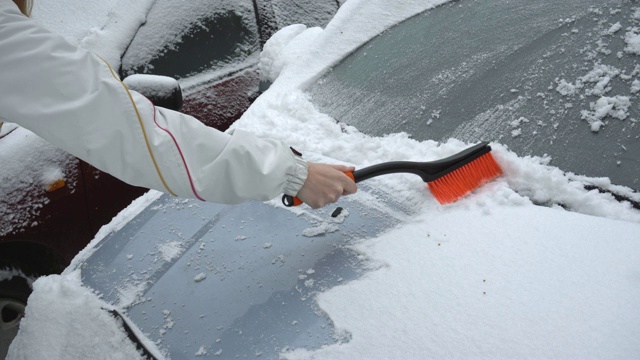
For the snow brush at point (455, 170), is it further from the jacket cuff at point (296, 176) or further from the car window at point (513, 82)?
the jacket cuff at point (296, 176)

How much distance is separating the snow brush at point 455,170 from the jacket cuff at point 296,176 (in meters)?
0.33

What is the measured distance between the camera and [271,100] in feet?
7.80

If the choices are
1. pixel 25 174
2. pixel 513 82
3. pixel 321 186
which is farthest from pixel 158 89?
pixel 513 82

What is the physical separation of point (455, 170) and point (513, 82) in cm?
42

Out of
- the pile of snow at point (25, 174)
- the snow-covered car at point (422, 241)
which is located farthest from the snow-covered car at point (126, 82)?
the snow-covered car at point (422, 241)

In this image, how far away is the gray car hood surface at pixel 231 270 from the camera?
1395 mm

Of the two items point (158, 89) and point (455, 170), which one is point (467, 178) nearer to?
point (455, 170)

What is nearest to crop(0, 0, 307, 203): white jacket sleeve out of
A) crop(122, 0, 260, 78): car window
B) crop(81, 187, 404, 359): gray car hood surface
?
crop(81, 187, 404, 359): gray car hood surface

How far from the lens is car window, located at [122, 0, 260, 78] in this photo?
3047 millimetres

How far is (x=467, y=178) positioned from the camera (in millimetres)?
1734

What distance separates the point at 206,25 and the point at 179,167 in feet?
6.76

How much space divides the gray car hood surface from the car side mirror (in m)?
0.57

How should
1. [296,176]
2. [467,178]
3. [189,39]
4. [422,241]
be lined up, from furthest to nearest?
[189,39] < [467,178] < [422,241] < [296,176]

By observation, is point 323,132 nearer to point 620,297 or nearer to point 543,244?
point 543,244
